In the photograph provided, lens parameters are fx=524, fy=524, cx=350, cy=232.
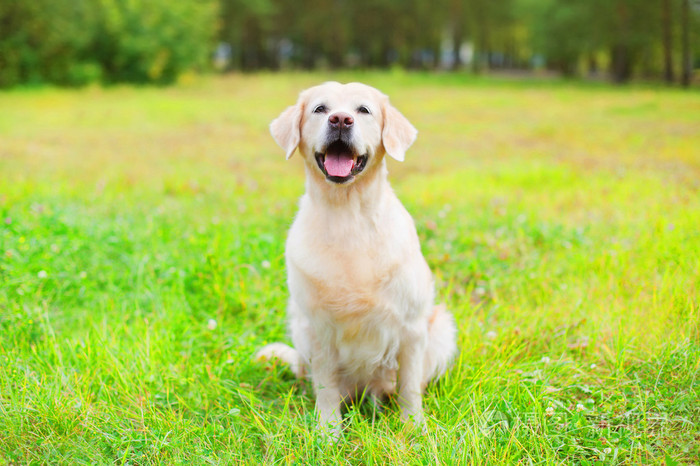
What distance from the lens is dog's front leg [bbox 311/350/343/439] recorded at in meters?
2.47

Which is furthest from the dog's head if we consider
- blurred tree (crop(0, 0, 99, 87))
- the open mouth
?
blurred tree (crop(0, 0, 99, 87))

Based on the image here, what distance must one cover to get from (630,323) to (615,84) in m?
25.6

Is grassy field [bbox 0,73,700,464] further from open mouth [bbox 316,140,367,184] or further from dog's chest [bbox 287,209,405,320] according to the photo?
open mouth [bbox 316,140,367,184]

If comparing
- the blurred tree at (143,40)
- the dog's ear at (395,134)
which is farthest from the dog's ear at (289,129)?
the blurred tree at (143,40)

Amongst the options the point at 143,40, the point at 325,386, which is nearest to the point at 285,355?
the point at 325,386

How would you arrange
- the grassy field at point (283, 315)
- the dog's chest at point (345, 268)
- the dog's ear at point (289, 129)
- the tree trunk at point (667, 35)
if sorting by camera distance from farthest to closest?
the tree trunk at point (667, 35) < the dog's ear at point (289, 129) < the dog's chest at point (345, 268) < the grassy field at point (283, 315)

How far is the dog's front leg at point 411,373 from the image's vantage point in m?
2.47

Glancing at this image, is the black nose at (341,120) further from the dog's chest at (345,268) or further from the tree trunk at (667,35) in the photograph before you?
the tree trunk at (667,35)

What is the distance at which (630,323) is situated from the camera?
288 cm

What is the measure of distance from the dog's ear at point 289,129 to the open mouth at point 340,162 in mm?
205

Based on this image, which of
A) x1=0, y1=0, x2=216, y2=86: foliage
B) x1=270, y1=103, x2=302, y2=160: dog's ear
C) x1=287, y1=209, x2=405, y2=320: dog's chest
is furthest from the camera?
x1=0, y1=0, x2=216, y2=86: foliage

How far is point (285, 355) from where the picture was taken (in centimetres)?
288

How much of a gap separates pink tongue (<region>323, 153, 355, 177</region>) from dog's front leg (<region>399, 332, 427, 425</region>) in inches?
32.3

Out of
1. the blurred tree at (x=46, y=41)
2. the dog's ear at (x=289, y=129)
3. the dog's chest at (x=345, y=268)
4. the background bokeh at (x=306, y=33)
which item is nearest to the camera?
the dog's chest at (x=345, y=268)
